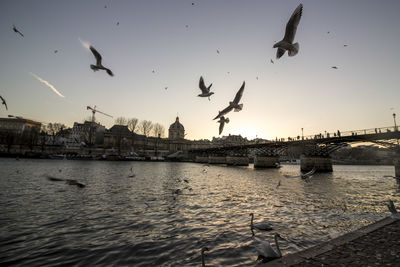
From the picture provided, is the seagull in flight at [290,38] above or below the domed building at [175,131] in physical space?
below

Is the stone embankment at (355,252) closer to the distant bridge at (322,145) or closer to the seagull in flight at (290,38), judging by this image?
the seagull in flight at (290,38)

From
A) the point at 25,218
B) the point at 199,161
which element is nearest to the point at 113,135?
the point at 199,161

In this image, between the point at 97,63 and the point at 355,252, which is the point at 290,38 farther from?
the point at 97,63

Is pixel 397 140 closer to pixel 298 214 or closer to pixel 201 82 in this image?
pixel 298 214

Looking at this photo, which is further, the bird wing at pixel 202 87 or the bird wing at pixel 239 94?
the bird wing at pixel 202 87

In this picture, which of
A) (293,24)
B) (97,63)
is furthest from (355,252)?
(97,63)

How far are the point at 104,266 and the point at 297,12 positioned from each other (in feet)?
26.8

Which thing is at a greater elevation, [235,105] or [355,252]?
[235,105]

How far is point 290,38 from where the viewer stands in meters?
6.10

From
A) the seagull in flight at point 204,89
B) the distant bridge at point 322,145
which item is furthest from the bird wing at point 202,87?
the distant bridge at point 322,145

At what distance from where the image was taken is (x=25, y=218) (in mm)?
7816

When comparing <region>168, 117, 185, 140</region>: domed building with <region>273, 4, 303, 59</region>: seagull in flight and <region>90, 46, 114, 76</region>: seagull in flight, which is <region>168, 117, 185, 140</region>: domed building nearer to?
<region>90, 46, 114, 76</region>: seagull in flight

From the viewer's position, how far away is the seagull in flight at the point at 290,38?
5.70 metres

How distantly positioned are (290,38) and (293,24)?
14.9 inches
